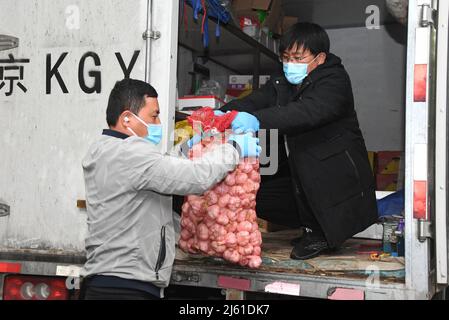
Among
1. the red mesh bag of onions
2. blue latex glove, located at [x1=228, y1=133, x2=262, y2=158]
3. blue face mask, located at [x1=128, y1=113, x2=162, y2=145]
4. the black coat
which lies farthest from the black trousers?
the black coat

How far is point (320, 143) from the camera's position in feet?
10.1

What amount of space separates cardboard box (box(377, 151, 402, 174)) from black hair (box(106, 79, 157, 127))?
3.45 m

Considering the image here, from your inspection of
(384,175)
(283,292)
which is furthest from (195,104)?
(384,175)

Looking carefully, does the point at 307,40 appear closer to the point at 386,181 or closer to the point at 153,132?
the point at 153,132

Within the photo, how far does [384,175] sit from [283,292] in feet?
10.1

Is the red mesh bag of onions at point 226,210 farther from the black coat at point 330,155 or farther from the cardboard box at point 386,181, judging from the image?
the cardboard box at point 386,181

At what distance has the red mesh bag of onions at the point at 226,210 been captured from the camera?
2598mm

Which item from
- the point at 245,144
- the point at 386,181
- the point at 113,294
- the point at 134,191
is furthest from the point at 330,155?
the point at 386,181

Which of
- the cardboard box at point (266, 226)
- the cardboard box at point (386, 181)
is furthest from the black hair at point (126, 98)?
the cardboard box at point (386, 181)

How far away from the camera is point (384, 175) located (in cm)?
531

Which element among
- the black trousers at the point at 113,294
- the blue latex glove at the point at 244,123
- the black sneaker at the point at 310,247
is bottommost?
the black trousers at the point at 113,294

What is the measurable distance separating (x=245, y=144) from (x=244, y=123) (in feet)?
0.33

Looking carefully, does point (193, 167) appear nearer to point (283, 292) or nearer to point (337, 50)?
point (283, 292)

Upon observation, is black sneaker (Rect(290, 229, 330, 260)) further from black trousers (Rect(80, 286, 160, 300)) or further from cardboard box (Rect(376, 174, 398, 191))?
cardboard box (Rect(376, 174, 398, 191))
